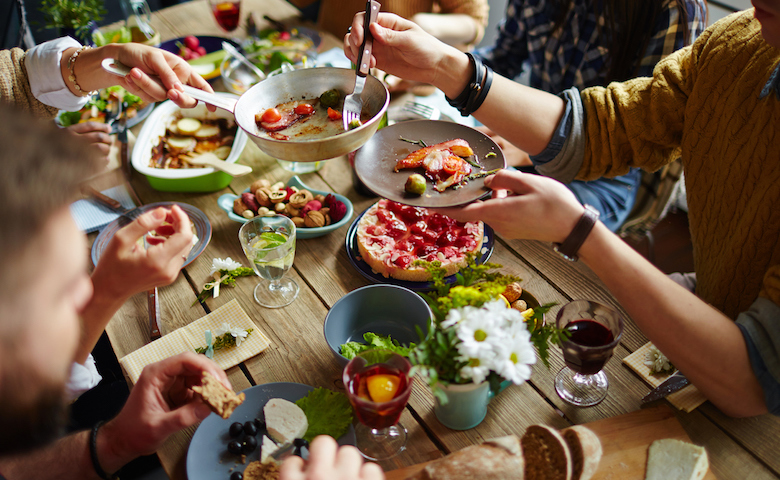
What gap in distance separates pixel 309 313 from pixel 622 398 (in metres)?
0.80

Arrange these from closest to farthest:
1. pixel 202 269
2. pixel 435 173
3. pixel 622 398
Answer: pixel 622 398
pixel 435 173
pixel 202 269

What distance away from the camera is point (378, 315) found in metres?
1.27

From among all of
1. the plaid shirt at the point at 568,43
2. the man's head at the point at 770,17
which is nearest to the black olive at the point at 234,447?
the man's head at the point at 770,17

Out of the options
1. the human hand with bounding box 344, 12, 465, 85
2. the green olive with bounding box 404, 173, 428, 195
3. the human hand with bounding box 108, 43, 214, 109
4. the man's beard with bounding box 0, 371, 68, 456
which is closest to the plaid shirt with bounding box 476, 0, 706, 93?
the human hand with bounding box 344, 12, 465, 85

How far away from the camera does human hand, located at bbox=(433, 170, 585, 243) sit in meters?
1.11

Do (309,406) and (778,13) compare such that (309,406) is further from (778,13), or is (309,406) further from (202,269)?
(778,13)

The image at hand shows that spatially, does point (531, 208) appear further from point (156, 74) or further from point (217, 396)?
point (156, 74)

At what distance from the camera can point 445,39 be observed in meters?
2.58

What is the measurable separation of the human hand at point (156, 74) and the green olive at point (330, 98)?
16.1 inches

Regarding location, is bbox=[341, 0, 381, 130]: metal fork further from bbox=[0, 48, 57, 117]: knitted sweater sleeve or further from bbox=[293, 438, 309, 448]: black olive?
bbox=[0, 48, 57, 117]: knitted sweater sleeve

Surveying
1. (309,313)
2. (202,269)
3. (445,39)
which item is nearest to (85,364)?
(202,269)

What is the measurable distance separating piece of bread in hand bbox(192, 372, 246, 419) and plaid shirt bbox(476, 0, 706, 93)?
1665mm

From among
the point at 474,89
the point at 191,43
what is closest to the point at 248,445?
the point at 474,89

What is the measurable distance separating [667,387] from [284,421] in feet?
2.74
